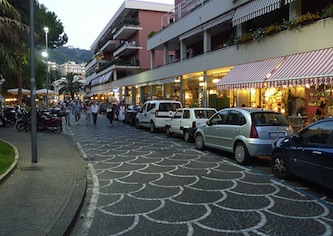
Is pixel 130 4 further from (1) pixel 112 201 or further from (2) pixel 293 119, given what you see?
(1) pixel 112 201

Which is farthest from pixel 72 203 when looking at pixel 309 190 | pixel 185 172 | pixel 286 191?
pixel 309 190

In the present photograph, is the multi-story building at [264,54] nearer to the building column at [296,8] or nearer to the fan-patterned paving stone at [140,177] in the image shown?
the building column at [296,8]

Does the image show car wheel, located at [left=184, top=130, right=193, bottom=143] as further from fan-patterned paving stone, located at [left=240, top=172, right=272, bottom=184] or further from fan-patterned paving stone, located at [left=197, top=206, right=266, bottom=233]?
fan-patterned paving stone, located at [left=197, top=206, right=266, bottom=233]

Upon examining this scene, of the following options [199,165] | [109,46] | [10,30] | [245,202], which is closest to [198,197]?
[245,202]

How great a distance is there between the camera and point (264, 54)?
1546cm

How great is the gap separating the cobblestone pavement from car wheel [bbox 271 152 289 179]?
0.22 m

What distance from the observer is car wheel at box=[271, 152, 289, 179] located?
7.47m

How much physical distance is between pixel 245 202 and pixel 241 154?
11.7ft

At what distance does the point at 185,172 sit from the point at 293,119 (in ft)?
23.7

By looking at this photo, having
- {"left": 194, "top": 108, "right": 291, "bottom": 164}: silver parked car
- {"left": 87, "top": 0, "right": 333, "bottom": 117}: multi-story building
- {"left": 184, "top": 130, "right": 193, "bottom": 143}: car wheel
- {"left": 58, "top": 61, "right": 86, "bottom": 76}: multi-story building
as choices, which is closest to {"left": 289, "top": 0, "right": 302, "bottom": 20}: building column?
{"left": 87, "top": 0, "right": 333, "bottom": 117}: multi-story building

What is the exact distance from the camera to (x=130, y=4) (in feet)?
135

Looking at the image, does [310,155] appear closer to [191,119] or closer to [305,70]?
[305,70]

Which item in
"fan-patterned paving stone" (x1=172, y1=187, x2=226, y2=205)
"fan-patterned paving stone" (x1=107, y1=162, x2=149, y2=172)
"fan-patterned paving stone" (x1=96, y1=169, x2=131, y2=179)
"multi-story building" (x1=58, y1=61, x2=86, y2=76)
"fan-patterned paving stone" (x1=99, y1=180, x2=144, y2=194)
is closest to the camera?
"fan-patterned paving stone" (x1=172, y1=187, x2=226, y2=205)

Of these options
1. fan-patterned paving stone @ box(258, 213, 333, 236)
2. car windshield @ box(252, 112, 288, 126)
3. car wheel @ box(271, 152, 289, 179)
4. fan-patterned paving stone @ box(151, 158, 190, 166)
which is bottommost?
fan-patterned paving stone @ box(258, 213, 333, 236)
